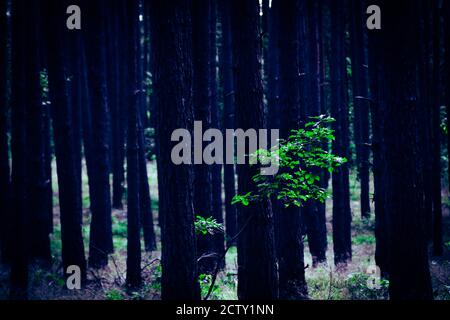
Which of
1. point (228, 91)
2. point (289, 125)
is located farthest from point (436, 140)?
point (228, 91)

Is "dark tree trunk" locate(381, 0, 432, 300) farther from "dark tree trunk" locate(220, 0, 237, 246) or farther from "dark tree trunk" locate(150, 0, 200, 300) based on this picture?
"dark tree trunk" locate(220, 0, 237, 246)

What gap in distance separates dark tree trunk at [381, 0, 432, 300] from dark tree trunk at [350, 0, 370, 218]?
5767 millimetres

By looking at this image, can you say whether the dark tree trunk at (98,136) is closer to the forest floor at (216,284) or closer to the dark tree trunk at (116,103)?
the forest floor at (216,284)

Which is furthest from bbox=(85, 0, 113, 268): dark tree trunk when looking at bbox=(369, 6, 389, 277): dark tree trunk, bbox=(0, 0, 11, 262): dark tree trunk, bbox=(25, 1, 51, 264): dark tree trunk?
bbox=(369, 6, 389, 277): dark tree trunk

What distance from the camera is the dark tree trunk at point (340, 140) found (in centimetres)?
1173

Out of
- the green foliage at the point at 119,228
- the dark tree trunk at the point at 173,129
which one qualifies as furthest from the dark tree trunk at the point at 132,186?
the green foliage at the point at 119,228

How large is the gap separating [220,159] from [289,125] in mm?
4449

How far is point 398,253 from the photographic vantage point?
20.8 feet

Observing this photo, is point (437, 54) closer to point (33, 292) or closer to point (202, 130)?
point (202, 130)

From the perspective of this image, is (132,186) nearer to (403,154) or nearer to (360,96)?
(403,154)

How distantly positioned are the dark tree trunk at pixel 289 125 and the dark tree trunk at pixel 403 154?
232 centimetres

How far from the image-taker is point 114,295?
8805 millimetres
